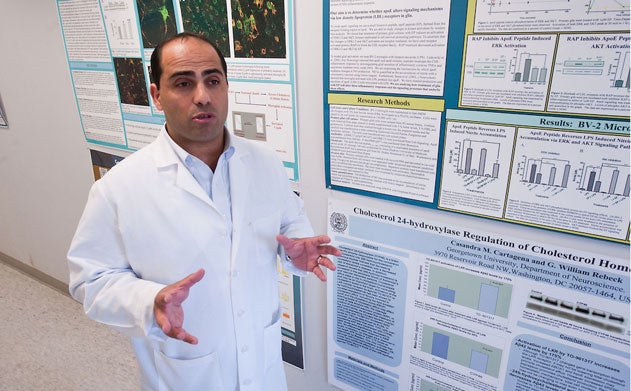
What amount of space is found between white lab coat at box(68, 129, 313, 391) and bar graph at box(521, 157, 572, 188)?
74 cm

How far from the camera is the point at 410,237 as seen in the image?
1337 millimetres

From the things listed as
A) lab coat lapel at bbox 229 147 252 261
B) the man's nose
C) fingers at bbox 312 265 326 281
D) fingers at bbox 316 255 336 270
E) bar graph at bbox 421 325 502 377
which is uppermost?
the man's nose

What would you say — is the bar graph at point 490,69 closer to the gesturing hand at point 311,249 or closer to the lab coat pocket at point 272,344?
the gesturing hand at point 311,249

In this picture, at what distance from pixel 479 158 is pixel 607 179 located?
30 centimetres

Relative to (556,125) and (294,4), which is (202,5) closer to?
(294,4)

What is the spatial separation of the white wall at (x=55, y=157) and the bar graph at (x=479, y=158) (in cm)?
16

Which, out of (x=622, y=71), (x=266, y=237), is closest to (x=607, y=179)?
(x=622, y=71)

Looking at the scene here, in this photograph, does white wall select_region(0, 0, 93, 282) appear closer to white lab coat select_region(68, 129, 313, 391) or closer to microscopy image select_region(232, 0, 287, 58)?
microscopy image select_region(232, 0, 287, 58)

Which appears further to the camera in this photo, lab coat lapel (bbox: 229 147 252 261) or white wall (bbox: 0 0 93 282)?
white wall (bbox: 0 0 93 282)

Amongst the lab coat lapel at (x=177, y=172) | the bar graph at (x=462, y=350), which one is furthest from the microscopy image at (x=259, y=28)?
the bar graph at (x=462, y=350)

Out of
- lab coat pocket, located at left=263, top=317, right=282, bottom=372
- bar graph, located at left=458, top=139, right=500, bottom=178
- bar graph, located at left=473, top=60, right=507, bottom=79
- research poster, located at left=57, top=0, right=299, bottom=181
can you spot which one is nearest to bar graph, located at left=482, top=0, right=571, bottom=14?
bar graph, located at left=473, top=60, right=507, bottom=79

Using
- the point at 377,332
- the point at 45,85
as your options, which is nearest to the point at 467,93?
the point at 377,332

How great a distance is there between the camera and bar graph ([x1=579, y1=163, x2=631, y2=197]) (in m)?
0.94

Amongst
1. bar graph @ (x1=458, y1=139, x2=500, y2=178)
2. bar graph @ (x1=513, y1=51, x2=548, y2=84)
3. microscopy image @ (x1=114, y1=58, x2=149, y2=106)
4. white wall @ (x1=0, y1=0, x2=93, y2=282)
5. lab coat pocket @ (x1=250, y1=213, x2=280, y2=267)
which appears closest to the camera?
bar graph @ (x1=513, y1=51, x2=548, y2=84)
